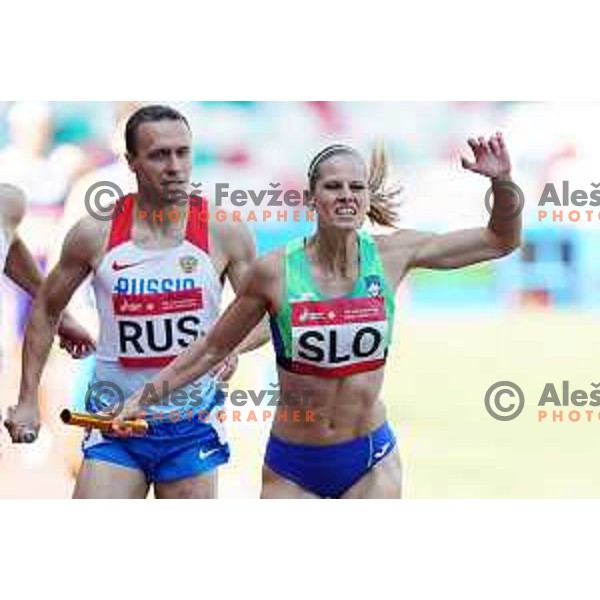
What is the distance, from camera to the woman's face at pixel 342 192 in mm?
5105

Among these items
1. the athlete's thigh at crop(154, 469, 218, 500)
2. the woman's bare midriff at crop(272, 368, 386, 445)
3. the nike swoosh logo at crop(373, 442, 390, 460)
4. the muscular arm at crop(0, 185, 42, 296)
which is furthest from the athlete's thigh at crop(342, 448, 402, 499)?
the muscular arm at crop(0, 185, 42, 296)

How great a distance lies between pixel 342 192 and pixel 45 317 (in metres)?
1.11

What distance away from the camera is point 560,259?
528 cm

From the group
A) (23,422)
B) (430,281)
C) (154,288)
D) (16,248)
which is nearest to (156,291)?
(154,288)

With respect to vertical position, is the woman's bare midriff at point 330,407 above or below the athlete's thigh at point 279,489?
above

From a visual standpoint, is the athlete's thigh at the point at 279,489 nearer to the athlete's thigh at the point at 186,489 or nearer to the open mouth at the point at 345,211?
the athlete's thigh at the point at 186,489

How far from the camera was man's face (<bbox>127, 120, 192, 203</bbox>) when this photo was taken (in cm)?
517

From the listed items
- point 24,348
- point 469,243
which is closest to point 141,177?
point 24,348

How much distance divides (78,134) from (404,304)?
1249 millimetres

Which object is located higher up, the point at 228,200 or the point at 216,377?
the point at 228,200

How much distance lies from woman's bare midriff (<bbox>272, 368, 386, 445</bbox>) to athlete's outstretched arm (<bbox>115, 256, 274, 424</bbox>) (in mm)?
210

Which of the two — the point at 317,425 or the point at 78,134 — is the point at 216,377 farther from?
the point at 78,134

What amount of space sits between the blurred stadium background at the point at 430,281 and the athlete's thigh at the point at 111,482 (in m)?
0.10

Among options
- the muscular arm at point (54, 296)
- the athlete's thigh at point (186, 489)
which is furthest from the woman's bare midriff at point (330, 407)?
the muscular arm at point (54, 296)
